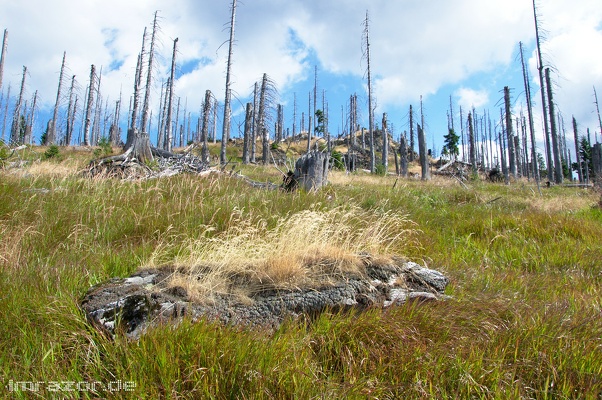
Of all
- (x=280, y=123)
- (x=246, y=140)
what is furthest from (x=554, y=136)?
(x=280, y=123)

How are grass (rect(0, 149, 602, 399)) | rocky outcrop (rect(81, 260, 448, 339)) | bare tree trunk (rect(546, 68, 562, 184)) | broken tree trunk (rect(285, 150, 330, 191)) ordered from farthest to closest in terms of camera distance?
1. bare tree trunk (rect(546, 68, 562, 184))
2. broken tree trunk (rect(285, 150, 330, 191))
3. rocky outcrop (rect(81, 260, 448, 339))
4. grass (rect(0, 149, 602, 399))

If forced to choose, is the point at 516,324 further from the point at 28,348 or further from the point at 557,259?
the point at 28,348

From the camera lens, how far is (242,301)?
7.26 ft

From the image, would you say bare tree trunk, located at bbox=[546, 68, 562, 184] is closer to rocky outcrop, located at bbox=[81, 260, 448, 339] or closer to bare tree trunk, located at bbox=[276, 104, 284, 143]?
rocky outcrop, located at bbox=[81, 260, 448, 339]

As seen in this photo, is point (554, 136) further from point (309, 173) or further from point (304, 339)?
point (304, 339)

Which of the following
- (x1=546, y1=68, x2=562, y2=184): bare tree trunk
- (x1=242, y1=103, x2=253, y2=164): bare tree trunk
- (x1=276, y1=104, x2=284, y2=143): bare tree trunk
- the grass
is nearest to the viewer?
the grass

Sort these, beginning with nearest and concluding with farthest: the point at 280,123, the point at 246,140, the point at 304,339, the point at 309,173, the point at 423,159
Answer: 1. the point at 304,339
2. the point at 309,173
3. the point at 423,159
4. the point at 246,140
5. the point at 280,123

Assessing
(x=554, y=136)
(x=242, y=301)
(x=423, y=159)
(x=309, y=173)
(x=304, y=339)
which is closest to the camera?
(x=304, y=339)

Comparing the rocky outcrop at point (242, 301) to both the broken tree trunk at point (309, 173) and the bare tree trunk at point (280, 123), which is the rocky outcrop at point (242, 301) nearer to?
the broken tree trunk at point (309, 173)

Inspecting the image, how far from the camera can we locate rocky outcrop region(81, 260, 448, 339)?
192cm

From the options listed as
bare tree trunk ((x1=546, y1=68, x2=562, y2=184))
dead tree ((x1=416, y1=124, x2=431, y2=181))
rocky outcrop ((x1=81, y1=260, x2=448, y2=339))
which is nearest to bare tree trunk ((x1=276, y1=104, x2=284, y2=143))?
dead tree ((x1=416, y1=124, x2=431, y2=181))

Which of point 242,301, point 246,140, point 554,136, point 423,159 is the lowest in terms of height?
point 242,301

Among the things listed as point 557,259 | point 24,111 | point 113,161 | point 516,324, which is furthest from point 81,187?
point 24,111

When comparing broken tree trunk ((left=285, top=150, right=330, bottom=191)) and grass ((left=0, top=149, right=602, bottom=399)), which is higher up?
broken tree trunk ((left=285, top=150, right=330, bottom=191))
